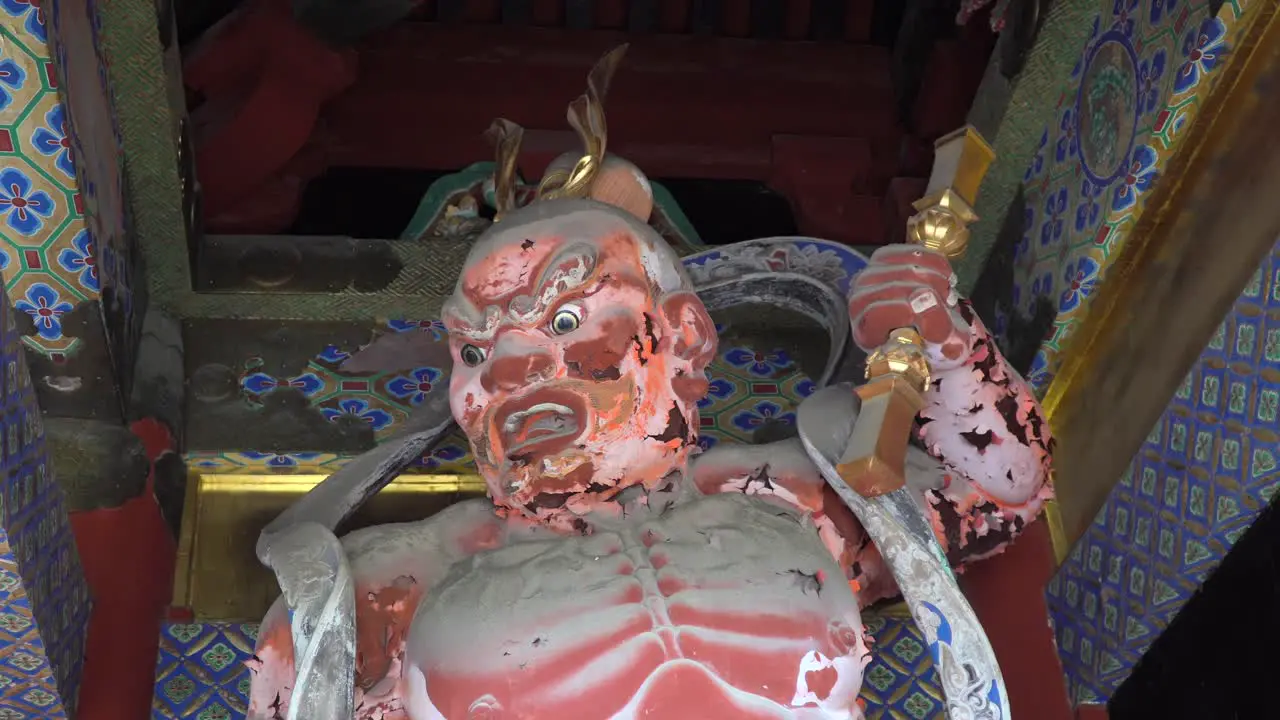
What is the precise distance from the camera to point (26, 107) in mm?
2980

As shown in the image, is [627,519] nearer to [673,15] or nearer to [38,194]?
[38,194]

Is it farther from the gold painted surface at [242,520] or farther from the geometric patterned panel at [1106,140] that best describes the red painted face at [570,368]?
the geometric patterned panel at [1106,140]

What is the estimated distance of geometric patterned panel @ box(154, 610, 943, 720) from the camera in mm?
3258

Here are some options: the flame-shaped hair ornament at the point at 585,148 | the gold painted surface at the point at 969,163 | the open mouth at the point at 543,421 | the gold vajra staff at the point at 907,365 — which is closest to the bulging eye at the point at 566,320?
the open mouth at the point at 543,421

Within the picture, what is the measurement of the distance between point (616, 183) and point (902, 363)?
73 centimetres

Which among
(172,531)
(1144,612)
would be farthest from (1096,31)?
(172,531)

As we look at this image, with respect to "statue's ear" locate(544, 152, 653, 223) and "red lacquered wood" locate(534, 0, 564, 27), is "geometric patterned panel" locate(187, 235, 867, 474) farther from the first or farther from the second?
"red lacquered wood" locate(534, 0, 564, 27)

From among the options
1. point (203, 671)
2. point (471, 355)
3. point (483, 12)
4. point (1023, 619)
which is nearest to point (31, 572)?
point (203, 671)

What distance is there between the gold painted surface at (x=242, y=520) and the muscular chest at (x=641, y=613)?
0.76 metres

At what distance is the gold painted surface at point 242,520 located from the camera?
3404 mm

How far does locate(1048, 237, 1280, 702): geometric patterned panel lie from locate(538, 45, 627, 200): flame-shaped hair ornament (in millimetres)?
1151

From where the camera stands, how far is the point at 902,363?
257 centimetres

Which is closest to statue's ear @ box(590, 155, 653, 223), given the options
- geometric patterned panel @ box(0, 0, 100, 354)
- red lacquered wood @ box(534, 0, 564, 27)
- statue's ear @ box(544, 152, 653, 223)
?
statue's ear @ box(544, 152, 653, 223)

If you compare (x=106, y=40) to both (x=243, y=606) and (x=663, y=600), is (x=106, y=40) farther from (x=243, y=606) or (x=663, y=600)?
(x=663, y=600)
